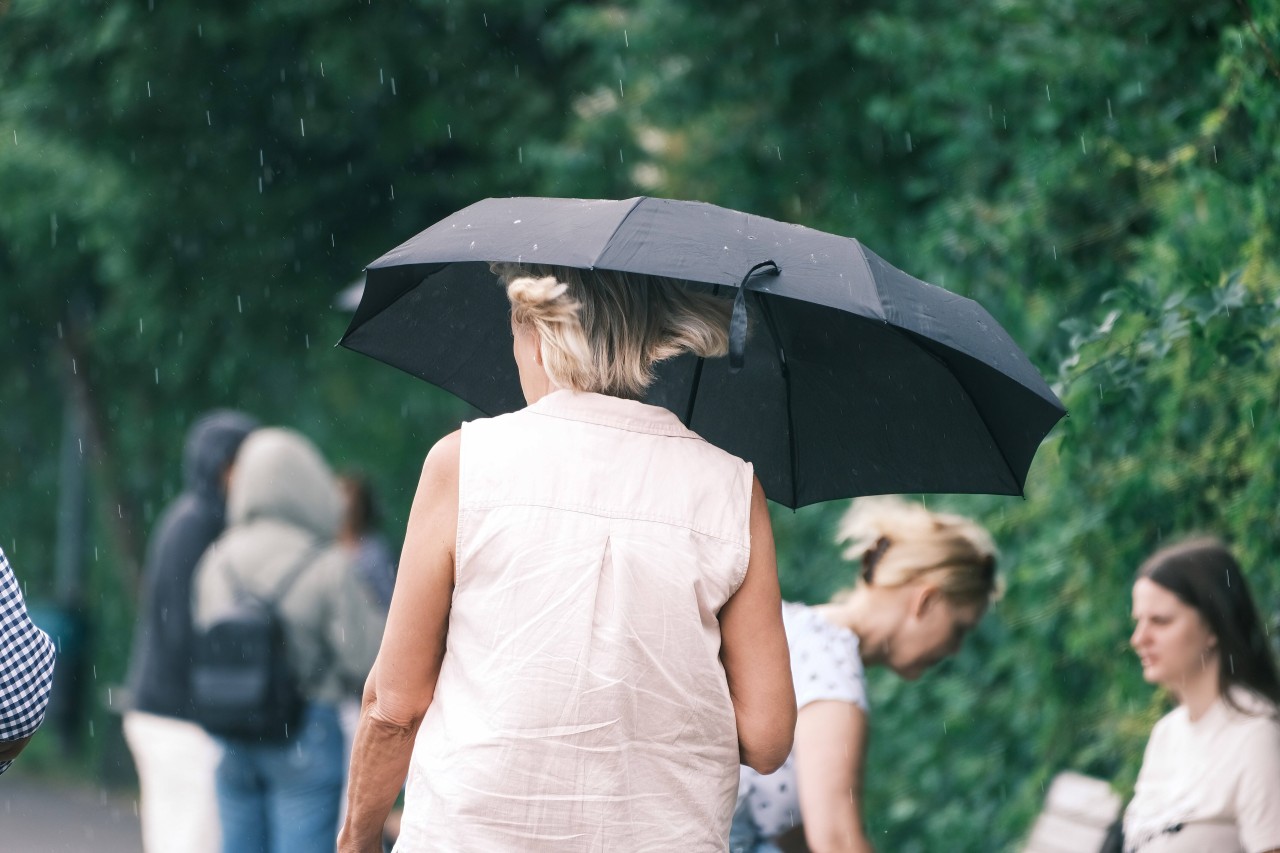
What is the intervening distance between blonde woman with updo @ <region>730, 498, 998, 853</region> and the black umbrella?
36cm

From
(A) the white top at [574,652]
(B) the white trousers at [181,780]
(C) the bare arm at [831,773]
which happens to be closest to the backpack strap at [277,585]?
(B) the white trousers at [181,780]

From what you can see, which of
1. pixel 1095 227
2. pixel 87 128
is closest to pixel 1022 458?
pixel 1095 227

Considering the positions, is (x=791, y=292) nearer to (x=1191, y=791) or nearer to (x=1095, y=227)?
(x=1191, y=791)

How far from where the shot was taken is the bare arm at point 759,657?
2.43 meters

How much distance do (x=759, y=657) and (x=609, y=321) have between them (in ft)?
1.83

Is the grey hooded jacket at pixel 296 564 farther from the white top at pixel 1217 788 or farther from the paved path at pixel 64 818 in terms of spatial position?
the paved path at pixel 64 818

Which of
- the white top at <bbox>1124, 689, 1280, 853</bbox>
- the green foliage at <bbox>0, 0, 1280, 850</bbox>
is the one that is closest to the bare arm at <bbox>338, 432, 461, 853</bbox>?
the white top at <bbox>1124, 689, 1280, 853</bbox>

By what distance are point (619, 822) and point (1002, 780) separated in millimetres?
4047

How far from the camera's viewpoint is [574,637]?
2291mm

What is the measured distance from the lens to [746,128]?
821 centimetres

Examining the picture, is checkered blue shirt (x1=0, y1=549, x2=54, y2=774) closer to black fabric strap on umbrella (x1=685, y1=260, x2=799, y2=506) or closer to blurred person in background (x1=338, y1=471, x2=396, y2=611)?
black fabric strap on umbrella (x1=685, y1=260, x2=799, y2=506)

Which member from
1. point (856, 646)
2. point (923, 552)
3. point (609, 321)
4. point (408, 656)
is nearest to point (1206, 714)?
point (923, 552)

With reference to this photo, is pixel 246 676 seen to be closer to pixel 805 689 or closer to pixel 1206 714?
pixel 805 689

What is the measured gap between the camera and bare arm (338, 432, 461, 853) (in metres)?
2.34
